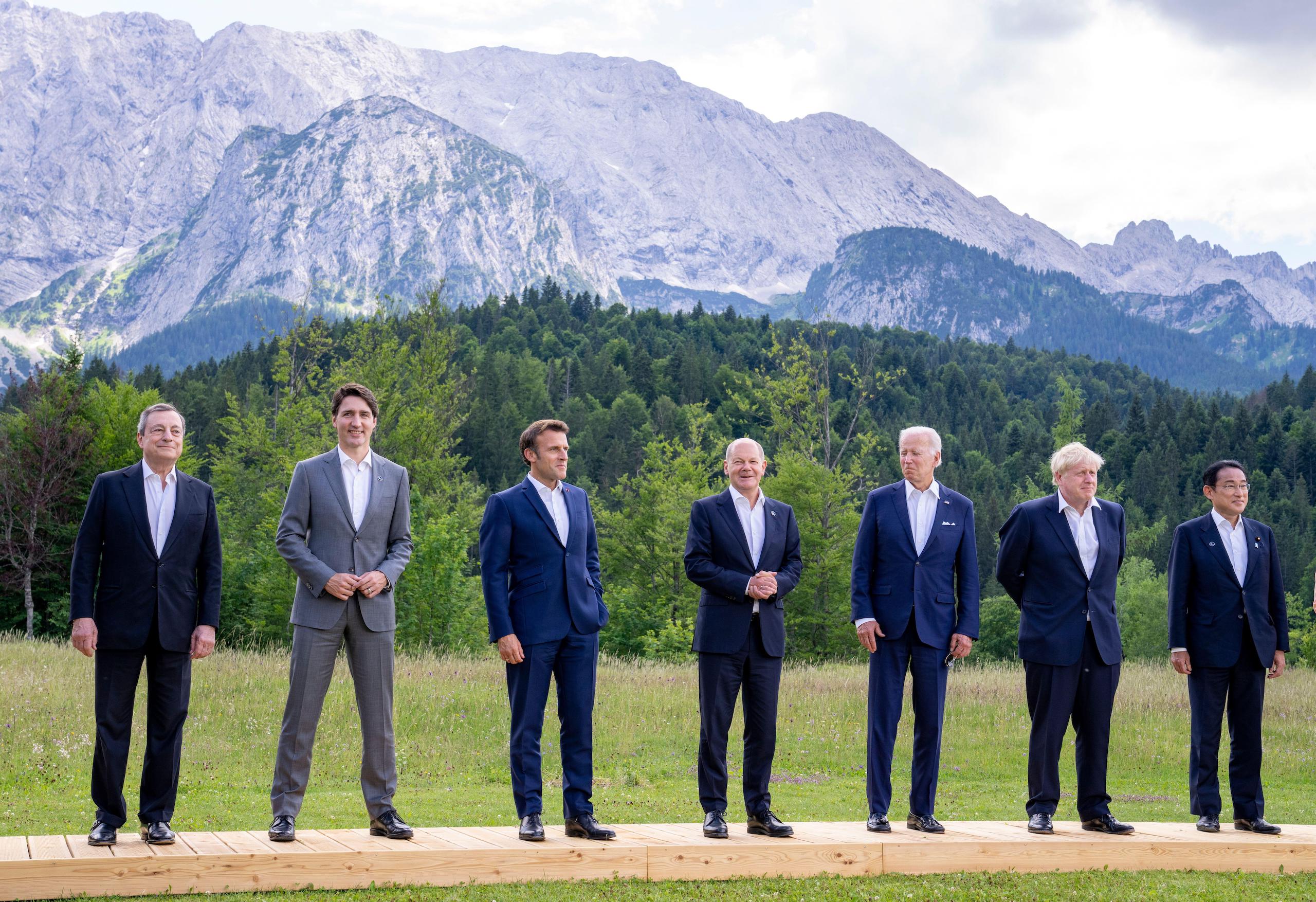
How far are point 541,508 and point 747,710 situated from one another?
1864mm

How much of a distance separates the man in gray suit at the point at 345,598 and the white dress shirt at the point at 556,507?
2.93ft

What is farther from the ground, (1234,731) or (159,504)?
(159,504)

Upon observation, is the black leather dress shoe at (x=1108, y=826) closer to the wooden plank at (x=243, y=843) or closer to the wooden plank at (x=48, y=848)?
the wooden plank at (x=243, y=843)

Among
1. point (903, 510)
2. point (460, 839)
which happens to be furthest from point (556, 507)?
point (903, 510)

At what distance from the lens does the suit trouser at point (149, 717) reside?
6652mm

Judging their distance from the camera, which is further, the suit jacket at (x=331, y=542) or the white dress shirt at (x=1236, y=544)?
the white dress shirt at (x=1236, y=544)

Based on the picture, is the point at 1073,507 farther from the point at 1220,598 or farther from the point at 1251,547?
the point at 1251,547

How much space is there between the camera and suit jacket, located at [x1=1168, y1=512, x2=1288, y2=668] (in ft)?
27.0

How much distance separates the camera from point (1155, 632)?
2095 inches

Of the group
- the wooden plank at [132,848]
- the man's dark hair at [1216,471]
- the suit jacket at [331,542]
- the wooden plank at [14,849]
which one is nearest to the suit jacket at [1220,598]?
the man's dark hair at [1216,471]

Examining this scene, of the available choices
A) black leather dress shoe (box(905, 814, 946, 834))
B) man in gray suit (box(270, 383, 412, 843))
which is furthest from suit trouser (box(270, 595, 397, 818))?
black leather dress shoe (box(905, 814, 946, 834))

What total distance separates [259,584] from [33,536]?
620cm

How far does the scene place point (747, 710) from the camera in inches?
296

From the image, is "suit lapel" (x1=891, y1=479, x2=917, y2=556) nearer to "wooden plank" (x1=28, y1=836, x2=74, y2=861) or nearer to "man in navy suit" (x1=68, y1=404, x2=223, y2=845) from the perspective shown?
"man in navy suit" (x1=68, y1=404, x2=223, y2=845)
